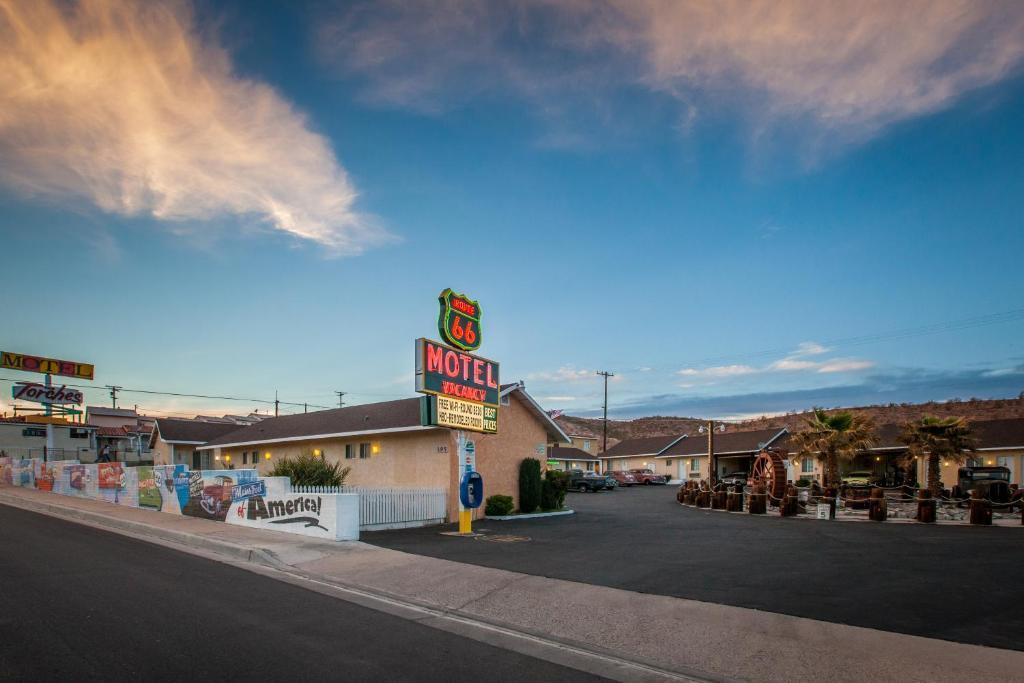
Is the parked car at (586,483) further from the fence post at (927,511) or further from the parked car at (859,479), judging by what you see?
the fence post at (927,511)

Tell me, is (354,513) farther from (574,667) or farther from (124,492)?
(124,492)

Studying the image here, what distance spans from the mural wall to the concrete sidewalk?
235cm

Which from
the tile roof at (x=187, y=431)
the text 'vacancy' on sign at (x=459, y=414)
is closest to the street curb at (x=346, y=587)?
the text 'vacancy' on sign at (x=459, y=414)

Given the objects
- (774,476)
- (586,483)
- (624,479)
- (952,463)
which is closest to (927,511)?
(774,476)

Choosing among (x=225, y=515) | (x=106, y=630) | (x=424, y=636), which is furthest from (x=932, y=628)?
(x=225, y=515)

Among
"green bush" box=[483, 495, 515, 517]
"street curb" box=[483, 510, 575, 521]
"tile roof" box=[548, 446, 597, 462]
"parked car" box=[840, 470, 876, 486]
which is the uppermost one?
"green bush" box=[483, 495, 515, 517]

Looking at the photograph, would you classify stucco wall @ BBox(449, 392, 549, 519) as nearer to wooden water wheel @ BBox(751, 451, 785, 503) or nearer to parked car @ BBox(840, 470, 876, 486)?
wooden water wheel @ BBox(751, 451, 785, 503)

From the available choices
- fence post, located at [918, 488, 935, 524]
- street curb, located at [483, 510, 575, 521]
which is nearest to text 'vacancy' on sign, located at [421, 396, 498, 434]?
street curb, located at [483, 510, 575, 521]

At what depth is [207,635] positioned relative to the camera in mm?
7594

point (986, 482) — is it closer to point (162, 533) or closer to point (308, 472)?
point (308, 472)

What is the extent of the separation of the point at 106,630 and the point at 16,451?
234 ft

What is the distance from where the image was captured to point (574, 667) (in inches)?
275

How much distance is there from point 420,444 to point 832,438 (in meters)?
20.8

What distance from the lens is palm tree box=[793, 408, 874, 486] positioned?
3141 centimetres
